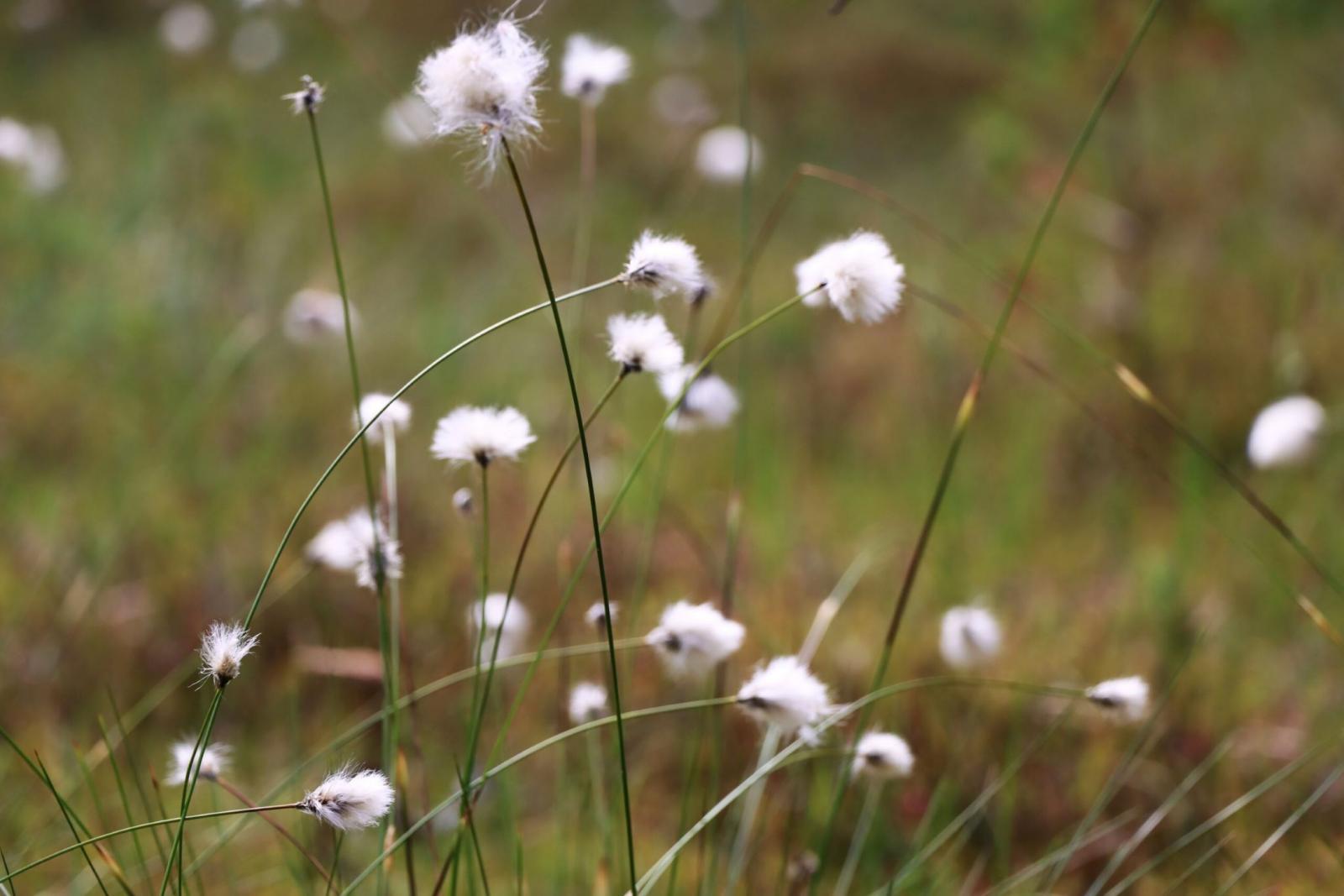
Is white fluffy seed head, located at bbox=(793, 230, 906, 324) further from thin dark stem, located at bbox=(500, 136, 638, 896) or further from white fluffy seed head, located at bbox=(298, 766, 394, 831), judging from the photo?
white fluffy seed head, located at bbox=(298, 766, 394, 831)

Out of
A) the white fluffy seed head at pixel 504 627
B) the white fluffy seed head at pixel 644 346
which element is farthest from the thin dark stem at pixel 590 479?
the white fluffy seed head at pixel 504 627

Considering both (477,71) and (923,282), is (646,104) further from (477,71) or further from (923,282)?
(477,71)

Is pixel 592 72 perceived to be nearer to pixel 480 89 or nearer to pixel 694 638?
pixel 480 89

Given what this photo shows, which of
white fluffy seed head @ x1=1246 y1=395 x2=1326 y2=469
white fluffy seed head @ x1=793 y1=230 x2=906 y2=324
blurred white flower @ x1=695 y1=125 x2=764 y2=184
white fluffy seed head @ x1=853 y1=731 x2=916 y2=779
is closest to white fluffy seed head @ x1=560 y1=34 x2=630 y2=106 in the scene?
white fluffy seed head @ x1=793 y1=230 x2=906 y2=324

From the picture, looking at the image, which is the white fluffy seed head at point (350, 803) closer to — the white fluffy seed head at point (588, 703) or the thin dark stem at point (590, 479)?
the thin dark stem at point (590, 479)

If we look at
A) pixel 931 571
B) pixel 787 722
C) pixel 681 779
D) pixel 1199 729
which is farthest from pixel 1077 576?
pixel 787 722

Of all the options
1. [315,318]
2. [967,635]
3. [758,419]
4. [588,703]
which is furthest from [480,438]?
[758,419]

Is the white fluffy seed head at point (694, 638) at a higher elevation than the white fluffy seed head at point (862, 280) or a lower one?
lower
